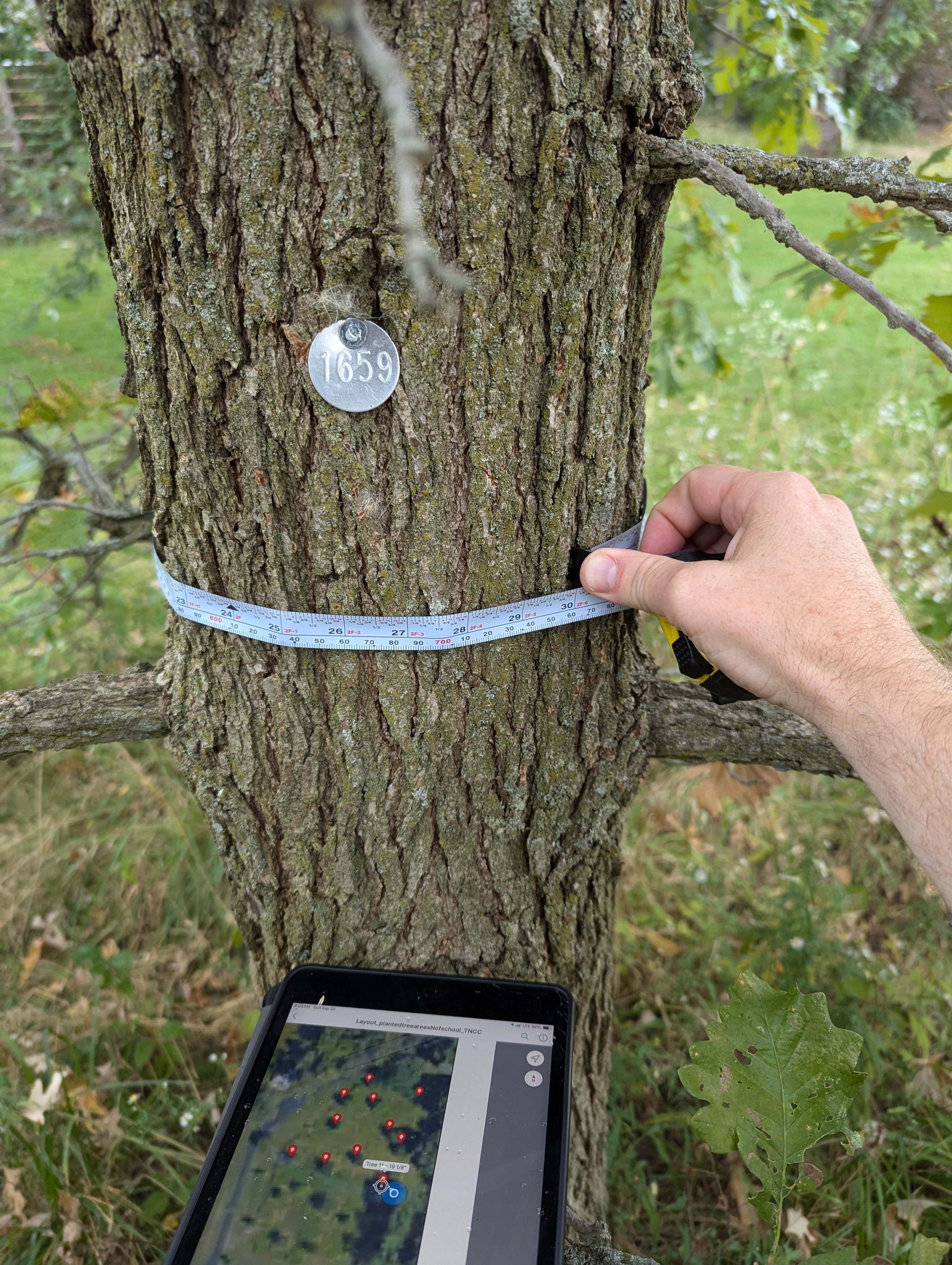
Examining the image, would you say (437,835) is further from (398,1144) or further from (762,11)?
(762,11)

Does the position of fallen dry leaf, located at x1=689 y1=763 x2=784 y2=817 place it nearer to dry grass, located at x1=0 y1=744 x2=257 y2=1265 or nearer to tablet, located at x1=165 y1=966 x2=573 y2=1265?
tablet, located at x1=165 y1=966 x2=573 y2=1265

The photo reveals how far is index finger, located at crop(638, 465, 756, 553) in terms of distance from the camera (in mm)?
1539

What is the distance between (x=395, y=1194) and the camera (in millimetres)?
1333

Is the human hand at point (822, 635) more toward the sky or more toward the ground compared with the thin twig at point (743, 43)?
more toward the ground

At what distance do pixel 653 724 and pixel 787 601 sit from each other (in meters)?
0.48

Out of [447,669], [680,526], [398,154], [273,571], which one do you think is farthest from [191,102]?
[680,526]

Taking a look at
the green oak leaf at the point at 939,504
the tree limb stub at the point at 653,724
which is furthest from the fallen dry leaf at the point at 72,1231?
the green oak leaf at the point at 939,504

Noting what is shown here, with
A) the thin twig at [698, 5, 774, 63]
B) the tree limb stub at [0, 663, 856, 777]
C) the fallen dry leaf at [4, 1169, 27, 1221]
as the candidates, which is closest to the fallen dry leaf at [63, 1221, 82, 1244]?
the fallen dry leaf at [4, 1169, 27, 1221]

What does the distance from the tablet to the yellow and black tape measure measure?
2.17 ft

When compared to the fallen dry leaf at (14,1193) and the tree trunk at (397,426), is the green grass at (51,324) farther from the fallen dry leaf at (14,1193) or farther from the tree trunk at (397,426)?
the fallen dry leaf at (14,1193)

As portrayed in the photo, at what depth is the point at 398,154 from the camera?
1.06m

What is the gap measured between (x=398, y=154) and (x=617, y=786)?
3.98ft

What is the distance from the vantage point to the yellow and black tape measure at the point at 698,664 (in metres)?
1.49

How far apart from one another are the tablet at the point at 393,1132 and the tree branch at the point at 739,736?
0.57 meters
